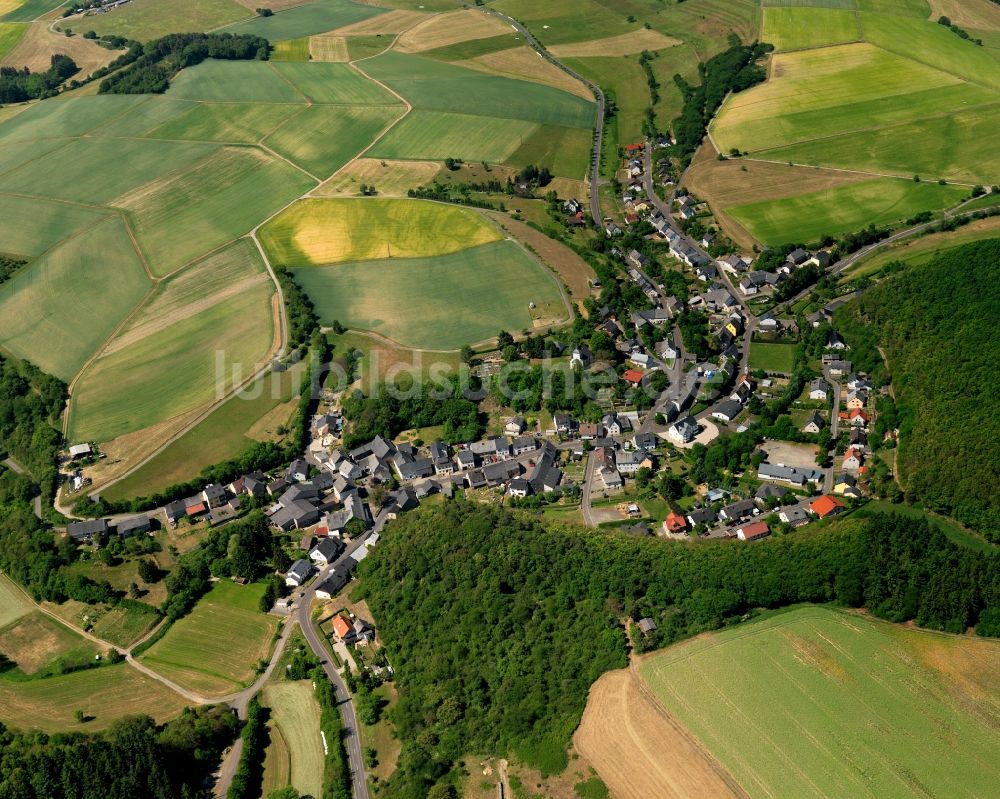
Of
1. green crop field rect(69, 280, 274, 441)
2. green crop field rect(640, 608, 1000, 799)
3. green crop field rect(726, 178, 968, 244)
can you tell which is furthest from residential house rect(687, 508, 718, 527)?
green crop field rect(726, 178, 968, 244)

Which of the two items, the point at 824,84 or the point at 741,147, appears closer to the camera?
the point at 741,147

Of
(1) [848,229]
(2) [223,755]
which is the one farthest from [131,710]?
(1) [848,229]

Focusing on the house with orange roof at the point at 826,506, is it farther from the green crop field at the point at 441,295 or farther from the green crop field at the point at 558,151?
the green crop field at the point at 558,151

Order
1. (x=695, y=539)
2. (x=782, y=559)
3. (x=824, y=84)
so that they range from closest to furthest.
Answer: (x=782, y=559)
(x=695, y=539)
(x=824, y=84)

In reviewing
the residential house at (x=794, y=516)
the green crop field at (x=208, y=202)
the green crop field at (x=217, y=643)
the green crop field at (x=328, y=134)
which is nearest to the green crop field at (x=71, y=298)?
the green crop field at (x=208, y=202)

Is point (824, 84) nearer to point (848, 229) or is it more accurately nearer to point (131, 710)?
point (848, 229)

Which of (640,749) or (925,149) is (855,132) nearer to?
(925,149)
